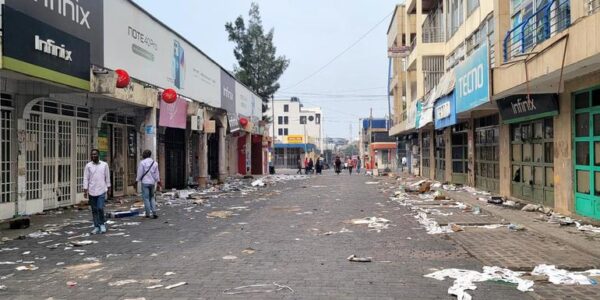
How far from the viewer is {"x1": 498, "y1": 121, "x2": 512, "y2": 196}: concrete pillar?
1703 centimetres

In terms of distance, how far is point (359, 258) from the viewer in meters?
8.20

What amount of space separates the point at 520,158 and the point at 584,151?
4.64 m

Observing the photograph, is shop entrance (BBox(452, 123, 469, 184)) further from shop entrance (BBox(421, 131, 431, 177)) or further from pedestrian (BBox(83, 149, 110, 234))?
pedestrian (BBox(83, 149, 110, 234))

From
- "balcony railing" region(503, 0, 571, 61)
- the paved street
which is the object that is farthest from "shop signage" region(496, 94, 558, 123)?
the paved street

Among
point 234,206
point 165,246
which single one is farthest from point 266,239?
point 234,206

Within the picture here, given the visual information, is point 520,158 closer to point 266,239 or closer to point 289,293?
point 266,239

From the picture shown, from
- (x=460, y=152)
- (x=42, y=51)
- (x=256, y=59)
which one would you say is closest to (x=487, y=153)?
(x=460, y=152)

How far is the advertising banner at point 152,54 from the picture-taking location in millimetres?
16719

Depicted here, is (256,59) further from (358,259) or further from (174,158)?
(358,259)

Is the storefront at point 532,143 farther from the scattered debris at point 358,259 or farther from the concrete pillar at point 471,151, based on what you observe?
the scattered debris at point 358,259

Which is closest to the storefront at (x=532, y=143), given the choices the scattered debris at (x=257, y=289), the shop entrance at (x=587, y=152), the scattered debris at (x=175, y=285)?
the shop entrance at (x=587, y=152)

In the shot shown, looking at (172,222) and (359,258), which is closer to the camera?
(359,258)

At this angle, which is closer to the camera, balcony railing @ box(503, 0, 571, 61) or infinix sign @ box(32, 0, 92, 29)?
balcony railing @ box(503, 0, 571, 61)

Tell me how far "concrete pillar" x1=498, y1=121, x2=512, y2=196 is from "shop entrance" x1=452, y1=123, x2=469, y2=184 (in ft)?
20.0
